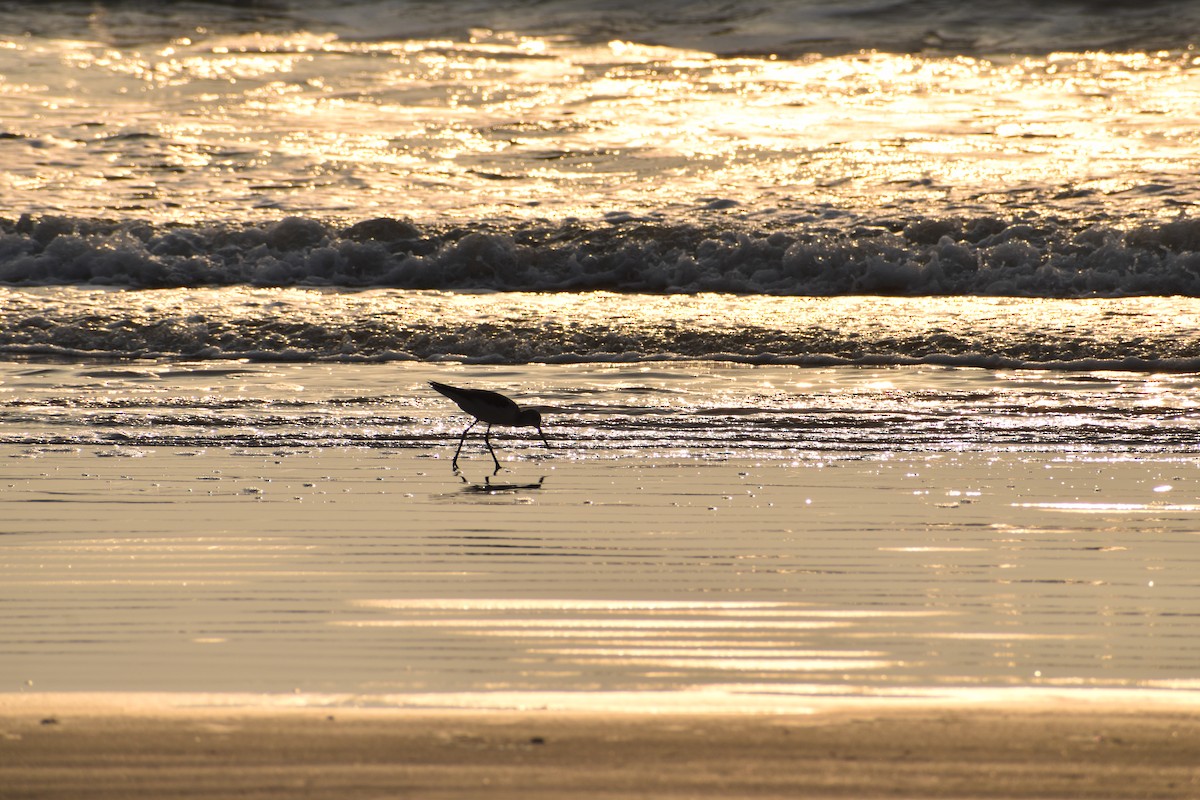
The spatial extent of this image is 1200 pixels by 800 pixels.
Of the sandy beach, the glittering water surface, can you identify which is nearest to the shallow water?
the sandy beach

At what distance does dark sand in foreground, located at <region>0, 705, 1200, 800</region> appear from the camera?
7.91 ft

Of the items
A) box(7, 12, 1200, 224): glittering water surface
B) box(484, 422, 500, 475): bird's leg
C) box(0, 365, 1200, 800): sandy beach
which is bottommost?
box(484, 422, 500, 475): bird's leg

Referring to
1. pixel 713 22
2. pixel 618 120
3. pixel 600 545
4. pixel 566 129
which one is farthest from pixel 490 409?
pixel 713 22

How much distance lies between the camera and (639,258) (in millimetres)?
11031

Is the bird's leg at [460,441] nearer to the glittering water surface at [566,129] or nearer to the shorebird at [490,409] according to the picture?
the shorebird at [490,409]

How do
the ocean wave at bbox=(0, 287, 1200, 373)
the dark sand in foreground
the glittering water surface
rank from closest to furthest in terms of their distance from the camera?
1. the dark sand in foreground
2. the ocean wave at bbox=(0, 287, 1200, 373)
3. the glittering water surface

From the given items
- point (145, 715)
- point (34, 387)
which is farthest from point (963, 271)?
A: point (145, 715)

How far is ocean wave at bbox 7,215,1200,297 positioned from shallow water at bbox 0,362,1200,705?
10.9 feet

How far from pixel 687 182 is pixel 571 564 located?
373 inches

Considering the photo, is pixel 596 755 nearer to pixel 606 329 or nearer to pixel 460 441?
pixel 460 441

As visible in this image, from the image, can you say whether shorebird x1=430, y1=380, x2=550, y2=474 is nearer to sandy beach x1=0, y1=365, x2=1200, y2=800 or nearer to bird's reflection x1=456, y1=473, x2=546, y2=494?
sandy beach x1=0, y1=365, x2=1200, y2=800

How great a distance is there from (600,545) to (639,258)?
697 cm

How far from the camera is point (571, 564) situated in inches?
156

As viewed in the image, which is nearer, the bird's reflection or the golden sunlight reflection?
the bird's reflection
